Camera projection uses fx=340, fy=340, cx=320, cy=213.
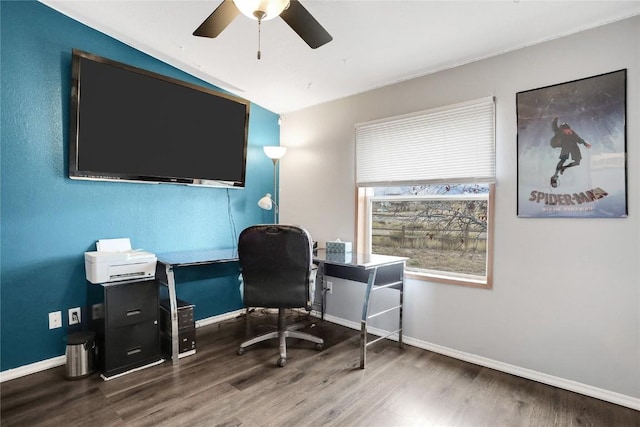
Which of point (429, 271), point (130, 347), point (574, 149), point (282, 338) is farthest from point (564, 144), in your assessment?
point (130, 347)

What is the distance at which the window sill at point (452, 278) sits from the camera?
2570 mm

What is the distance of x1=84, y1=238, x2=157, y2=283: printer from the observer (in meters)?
2.32

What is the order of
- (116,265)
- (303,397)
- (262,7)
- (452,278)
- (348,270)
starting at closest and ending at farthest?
(262,7)
(303,397)
(116,265)
(452,278)
(348,270)

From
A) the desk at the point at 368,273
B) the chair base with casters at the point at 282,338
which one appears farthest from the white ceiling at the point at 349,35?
the chair base with casters at the point at 282,338

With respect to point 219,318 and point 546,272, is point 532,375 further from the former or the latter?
point 219,318

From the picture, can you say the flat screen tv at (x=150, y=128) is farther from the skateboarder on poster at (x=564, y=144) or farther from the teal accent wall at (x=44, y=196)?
the skateboarder on poster at (x=564, y=144)

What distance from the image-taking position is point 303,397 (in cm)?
210

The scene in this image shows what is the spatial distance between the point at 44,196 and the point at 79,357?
113cm

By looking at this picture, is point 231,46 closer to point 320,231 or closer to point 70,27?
point 70,27

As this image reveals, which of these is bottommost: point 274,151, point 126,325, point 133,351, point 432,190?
point 133,351

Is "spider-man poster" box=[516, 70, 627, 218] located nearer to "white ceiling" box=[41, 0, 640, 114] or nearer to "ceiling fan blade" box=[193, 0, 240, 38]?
"white ceiling" box=[41, 0, 640, 114]

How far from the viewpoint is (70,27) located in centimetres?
246

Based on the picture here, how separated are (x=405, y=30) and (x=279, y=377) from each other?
250cm

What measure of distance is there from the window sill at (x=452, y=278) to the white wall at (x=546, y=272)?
47 millimetres
